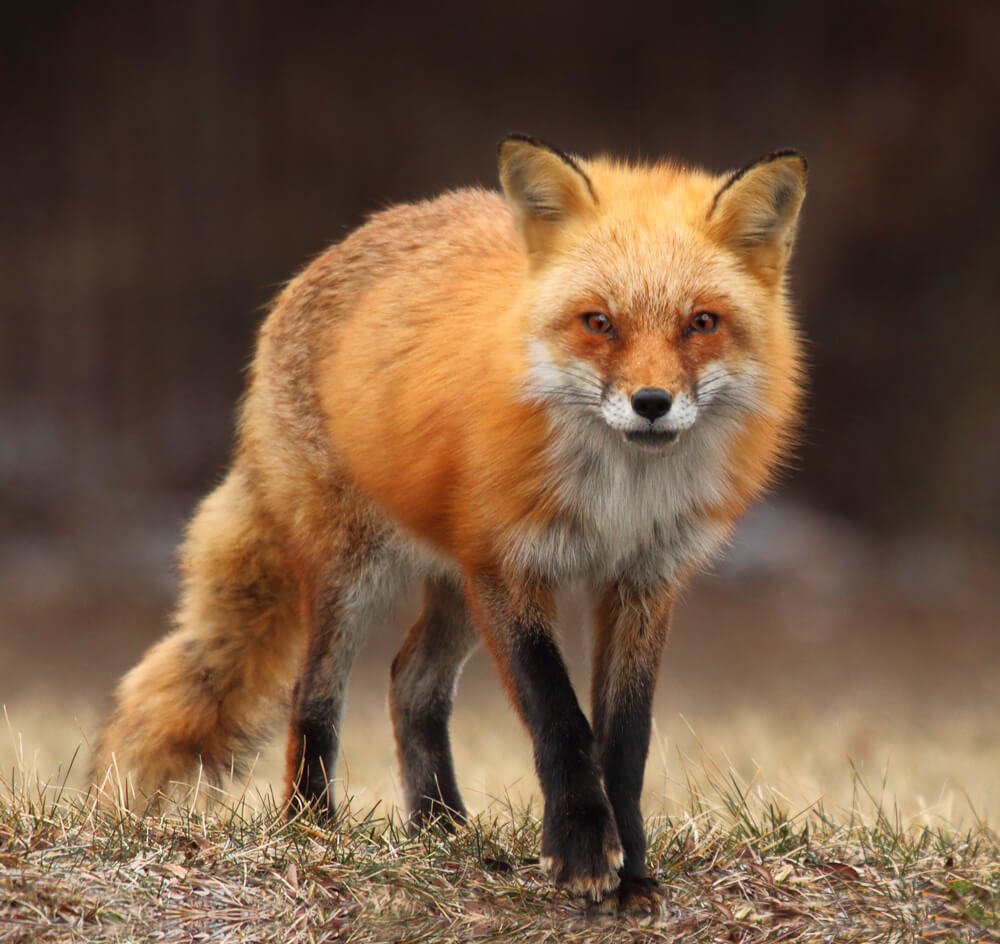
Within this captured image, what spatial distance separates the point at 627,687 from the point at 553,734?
0.29 meters

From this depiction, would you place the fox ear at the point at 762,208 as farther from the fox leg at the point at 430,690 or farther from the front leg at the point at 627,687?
the fox leg at the point at 430,690

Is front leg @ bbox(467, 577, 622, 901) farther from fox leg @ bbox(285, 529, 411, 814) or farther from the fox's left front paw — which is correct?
fox leg @ bbox(285, 529, 411, 814)

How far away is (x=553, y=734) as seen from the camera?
2.80 meters

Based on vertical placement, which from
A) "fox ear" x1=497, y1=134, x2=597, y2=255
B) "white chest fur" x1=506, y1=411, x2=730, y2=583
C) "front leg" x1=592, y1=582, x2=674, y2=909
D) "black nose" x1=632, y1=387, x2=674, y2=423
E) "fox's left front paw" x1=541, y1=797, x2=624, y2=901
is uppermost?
"fox ear" x1=497, y1=134, x2=597, y2=255

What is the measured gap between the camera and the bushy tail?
3785mm

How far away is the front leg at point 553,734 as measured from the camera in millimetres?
2646

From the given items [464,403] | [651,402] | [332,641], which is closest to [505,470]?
[464,403]

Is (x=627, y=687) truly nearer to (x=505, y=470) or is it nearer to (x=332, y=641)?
(x=505, y=470)

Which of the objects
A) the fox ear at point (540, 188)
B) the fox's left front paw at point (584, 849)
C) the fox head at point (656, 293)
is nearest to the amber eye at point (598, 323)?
the fox head at point (656, 293)

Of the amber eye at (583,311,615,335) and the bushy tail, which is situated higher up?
the amber eye at (583,311,615,335)

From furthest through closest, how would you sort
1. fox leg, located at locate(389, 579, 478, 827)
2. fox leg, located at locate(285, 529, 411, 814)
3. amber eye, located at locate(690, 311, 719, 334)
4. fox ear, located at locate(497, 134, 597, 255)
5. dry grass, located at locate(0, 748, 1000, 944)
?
1. fox leg, located at locate(389, 579, 478, 827)
2. fox leg, located at locate(285, 529, 411, 814)
3. fox ear, located at locate(497, 134, 597, 255)
4. amber eye, located at locate(690, 311, 719, 334)
5. dry grass, located at locate(0, 748, 1000, 944)

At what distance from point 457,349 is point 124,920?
1516 mm

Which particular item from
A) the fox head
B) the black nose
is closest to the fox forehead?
the fox head

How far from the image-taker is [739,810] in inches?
126
